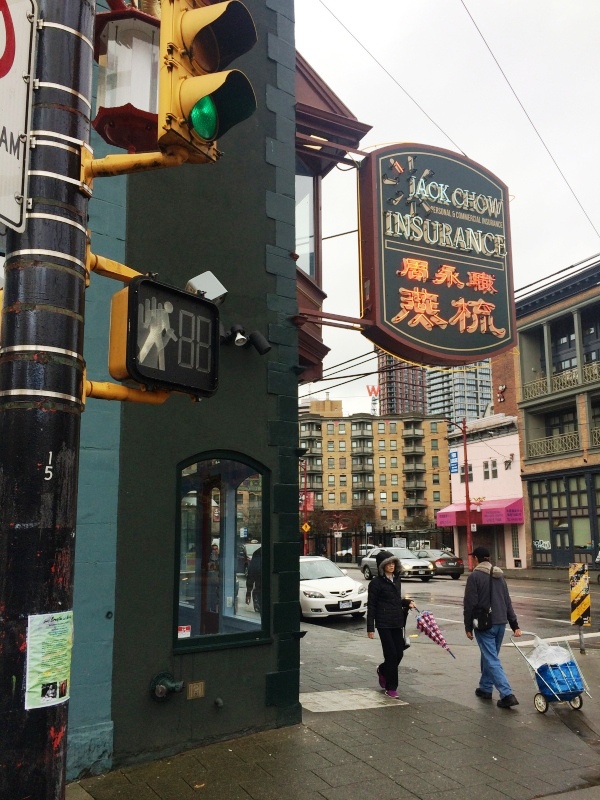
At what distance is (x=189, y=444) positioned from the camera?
714 centimetres

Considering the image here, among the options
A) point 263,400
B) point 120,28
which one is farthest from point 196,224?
point 120,28

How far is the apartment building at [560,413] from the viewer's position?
124ft

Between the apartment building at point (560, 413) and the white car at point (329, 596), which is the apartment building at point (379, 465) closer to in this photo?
the apartment building at point (560, 413)

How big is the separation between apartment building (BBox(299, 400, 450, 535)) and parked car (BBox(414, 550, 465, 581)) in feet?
212

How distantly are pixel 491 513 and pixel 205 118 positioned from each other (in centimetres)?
4402

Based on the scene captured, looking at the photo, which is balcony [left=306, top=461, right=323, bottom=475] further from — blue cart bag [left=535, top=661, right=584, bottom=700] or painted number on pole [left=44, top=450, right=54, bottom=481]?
painted number on pole [left=44, top=450, right=54, bottom=481]

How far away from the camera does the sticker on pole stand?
2.60m

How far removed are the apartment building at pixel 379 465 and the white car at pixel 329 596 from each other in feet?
271

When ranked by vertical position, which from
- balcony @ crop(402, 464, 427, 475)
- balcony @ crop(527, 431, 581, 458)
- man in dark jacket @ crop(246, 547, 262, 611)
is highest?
balcony @ crop(402, 464, 427, 475)

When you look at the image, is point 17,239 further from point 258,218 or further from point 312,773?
point 258,218

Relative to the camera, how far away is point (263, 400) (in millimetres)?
7859

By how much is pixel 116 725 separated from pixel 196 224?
4781 millimetres

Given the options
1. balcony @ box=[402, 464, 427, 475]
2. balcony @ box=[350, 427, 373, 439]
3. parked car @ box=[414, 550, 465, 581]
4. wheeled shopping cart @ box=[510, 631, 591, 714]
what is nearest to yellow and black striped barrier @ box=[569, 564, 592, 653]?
wheeled shopping cart @ box=[510, 631, 591, 714]

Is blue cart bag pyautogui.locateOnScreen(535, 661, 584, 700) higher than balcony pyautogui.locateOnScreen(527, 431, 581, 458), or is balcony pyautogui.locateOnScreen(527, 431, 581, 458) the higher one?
balcony pyautogui.locateOnScreen(527, 431, 581, 458)
